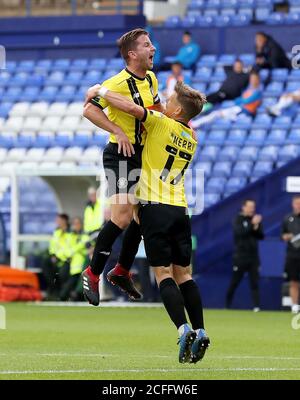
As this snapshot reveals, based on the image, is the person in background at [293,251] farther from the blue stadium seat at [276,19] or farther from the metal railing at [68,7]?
the metal railing at [68,7]

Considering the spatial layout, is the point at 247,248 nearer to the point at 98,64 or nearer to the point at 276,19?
the point at 276,19

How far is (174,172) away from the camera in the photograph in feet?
33.0

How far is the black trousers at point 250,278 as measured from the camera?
20.5m

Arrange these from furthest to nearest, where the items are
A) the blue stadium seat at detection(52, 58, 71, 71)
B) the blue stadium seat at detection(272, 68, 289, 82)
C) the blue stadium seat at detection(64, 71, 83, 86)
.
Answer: the blue stadium seat at detection(52, 58, 71, 71)
the blue stadium seat at detection(64, 71, 83, 86)
the blue stadium seat at detection(272, 68, 289, 82)

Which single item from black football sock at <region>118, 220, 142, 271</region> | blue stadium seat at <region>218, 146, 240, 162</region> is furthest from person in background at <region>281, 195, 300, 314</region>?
black football sock at <region>118, 220, 142, 271</region>

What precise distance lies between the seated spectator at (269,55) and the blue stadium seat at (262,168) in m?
2.64

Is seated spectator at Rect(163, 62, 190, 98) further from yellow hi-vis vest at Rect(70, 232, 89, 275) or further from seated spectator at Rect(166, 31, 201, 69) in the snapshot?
yellow hi-vis vest at Rect(70, 232, 89, 275)

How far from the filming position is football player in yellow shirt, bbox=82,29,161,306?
10351mm

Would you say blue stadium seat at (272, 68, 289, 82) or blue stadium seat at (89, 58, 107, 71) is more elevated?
blue stadium seat at (89, 58, 107, 71)

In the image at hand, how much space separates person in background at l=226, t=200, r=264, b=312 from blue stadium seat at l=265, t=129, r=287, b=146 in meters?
2.66

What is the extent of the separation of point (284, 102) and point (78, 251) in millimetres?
5088

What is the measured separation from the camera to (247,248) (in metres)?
20.8

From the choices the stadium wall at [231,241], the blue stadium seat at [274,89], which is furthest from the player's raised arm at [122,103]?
the blue stadium seat at [274,89]

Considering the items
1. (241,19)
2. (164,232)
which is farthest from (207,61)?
(164,232)
